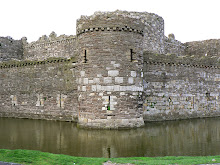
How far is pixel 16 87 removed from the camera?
1858 cm

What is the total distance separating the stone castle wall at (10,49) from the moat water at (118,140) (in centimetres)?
1292

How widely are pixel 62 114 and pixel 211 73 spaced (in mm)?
11446

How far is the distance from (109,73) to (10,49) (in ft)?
52.0

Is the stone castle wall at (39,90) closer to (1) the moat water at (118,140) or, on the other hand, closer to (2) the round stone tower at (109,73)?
(1) the moat water at (118,140)

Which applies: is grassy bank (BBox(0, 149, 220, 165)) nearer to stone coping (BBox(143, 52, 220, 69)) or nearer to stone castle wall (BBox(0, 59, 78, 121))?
stone castle wall (BBox(0, 59, 78, 121))

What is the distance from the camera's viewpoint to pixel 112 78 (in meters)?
12.9

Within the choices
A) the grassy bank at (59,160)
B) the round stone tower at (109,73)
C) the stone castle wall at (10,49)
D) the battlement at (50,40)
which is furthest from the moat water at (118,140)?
the stone castle wall at (10,49)

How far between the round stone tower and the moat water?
846 mm

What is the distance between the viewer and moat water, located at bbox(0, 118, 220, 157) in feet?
28.4

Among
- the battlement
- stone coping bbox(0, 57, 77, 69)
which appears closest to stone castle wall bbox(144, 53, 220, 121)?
stone coping bbox(0, 57, 77, 69)

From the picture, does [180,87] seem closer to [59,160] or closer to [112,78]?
[112,78]

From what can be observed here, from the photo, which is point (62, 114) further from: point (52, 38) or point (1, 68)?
point (52, 38)

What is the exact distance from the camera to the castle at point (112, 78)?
12.9 meters

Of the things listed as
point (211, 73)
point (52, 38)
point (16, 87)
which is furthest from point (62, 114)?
point (211, 73)
